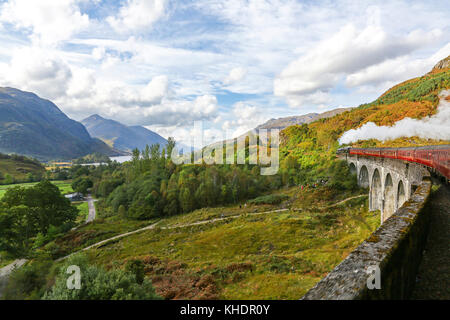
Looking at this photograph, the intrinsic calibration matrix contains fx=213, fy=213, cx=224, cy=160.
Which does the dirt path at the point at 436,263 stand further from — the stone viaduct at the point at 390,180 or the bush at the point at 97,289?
the bush at the point at 97,289

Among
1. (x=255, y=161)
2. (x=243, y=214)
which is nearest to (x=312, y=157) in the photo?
(x=255, y=161)

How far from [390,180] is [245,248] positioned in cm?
1873

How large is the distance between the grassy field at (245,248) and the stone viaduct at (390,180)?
3821 mm

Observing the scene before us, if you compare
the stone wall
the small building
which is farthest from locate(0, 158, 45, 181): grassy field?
the stone wall

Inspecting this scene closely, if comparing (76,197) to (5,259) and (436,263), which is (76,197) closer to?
(5,259)

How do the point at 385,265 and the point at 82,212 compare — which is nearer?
the point at 385,265

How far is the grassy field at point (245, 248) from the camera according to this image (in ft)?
51.2

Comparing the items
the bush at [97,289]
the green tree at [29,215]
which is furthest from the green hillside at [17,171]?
the bush at [97,289]

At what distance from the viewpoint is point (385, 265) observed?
4.31 metres

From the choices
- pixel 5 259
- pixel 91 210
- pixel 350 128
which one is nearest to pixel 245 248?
pixel 5 259

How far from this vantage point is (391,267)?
14.7 feet

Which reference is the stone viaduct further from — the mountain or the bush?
the mountain
